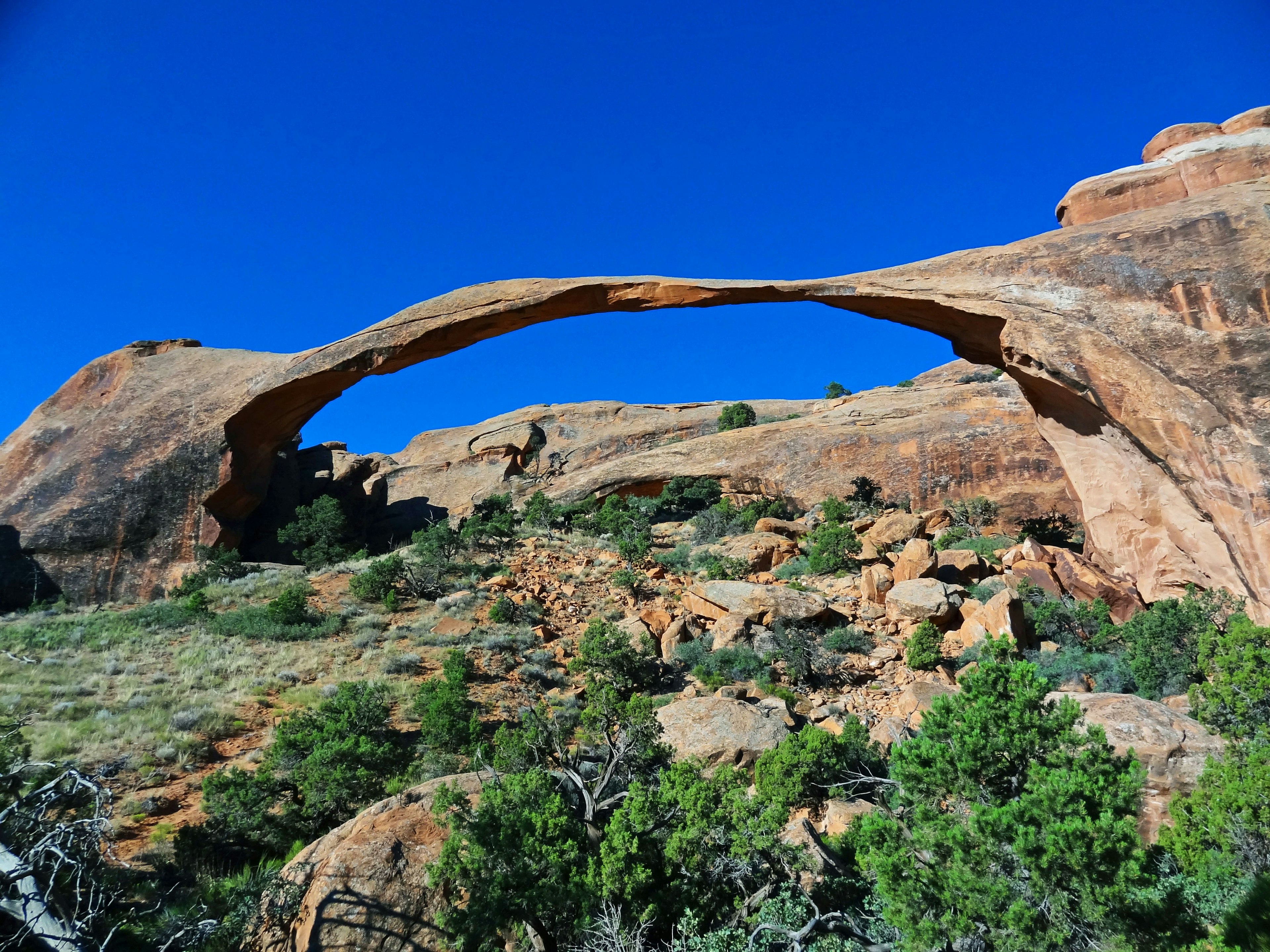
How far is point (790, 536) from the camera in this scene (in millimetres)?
20234

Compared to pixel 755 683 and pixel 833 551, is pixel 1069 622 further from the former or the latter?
pixel 755 683

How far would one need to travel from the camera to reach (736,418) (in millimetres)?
32875

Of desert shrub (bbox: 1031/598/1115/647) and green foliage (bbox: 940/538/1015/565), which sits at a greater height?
green foliage (bbox: 940/538/1015/565)

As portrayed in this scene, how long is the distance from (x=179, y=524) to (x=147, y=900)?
42.8 ft

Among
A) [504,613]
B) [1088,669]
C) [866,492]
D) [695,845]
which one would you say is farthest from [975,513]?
[695,845]

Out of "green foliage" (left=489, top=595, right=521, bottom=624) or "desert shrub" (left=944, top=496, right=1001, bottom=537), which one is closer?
"green foliage" (left=489, top=595, right=521, bottom=624)

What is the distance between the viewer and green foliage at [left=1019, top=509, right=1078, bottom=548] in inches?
770

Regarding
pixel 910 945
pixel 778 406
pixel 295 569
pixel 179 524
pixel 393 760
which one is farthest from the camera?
pixel 778 406

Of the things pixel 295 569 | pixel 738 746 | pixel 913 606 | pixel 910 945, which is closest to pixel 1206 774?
pixel 910 945

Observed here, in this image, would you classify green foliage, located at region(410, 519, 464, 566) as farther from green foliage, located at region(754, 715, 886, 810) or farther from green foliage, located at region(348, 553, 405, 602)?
green foliage, located at region(754, 715, 886, 810)

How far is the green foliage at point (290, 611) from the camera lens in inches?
538

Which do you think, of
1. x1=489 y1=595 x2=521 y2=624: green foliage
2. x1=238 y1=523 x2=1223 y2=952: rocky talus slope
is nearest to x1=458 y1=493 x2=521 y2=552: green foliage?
x1=238 y1=523 x2=1223 y2=952: rocky talus slope

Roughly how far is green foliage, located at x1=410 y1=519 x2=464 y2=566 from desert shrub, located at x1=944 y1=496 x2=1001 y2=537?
14.4m

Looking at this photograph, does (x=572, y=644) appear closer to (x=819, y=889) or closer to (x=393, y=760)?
(x=393, y=760)
